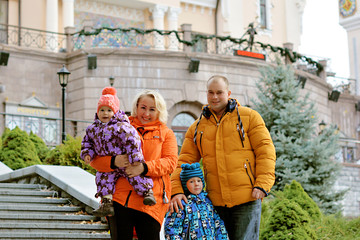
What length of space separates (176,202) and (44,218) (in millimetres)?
3623

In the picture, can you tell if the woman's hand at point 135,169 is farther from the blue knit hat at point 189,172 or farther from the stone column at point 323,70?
the stone column at point 323,70

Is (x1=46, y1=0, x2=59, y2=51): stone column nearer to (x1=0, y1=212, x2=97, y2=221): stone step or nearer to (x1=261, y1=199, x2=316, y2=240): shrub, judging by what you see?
(x1=0, y1=212, x2=97, y2=221): stone step

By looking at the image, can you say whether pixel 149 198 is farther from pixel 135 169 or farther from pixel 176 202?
pixel 176 202

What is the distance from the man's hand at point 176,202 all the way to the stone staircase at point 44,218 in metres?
2.92

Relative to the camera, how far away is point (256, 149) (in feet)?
16.8

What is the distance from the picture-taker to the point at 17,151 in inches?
558

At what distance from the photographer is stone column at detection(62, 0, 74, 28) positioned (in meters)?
28.5

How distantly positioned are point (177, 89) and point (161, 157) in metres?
20.0

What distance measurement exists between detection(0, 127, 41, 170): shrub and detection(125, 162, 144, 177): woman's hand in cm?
945

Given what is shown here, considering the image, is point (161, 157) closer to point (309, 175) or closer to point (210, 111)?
point (210, 111)

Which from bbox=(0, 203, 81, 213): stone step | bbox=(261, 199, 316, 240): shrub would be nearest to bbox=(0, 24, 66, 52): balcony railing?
bbox=(0, 203, 81, 213): stone step

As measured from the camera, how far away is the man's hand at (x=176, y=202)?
5.14m

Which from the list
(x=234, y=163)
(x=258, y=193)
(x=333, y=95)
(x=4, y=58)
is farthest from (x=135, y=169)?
(x=333, y=95)

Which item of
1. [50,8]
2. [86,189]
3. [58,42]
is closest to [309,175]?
[86,189]
